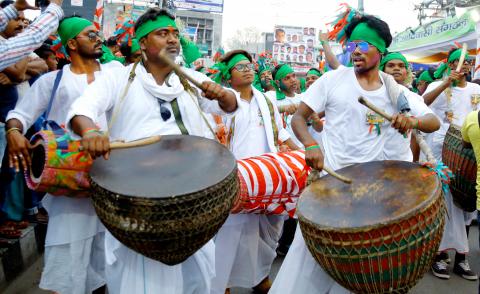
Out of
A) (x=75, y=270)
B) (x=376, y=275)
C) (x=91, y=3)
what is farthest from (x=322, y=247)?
(x=91, y=3)

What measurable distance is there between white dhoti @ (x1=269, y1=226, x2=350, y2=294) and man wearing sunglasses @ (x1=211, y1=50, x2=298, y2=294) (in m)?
0.85

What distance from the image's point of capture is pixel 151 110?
259 centimetres

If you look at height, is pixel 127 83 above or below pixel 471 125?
above

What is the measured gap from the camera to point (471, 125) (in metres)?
3.04

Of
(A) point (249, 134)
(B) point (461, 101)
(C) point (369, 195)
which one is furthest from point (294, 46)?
(C) point (369, 195)

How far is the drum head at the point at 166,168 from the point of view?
2.02 m

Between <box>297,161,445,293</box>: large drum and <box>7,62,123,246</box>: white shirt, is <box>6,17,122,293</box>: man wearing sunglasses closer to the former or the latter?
<box>7,62,123,246</box>: white shirt

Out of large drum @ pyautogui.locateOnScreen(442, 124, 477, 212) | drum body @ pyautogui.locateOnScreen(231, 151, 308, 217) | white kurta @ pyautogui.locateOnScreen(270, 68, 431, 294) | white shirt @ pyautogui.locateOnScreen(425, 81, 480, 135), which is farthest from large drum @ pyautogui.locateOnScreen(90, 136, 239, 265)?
white shirt @ pyautogui.locateOnScreen(425, 81, 480, 135)

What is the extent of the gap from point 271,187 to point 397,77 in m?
2.34

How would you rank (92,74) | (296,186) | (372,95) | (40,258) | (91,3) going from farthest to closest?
(91,3), (40,258), (92,74), (296,186), (372,95)

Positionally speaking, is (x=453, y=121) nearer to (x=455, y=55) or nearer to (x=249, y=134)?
(x=455, y=55)

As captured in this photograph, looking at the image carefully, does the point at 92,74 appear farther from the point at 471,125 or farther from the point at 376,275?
the point at 471,125

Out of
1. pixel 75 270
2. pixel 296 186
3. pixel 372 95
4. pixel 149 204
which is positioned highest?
pixel 372 95

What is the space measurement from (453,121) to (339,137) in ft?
9.22
